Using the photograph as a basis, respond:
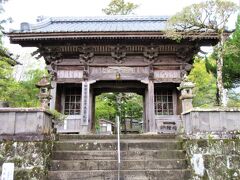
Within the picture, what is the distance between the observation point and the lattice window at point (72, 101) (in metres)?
12.5

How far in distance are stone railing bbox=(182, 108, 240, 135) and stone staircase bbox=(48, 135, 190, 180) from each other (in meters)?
0.81

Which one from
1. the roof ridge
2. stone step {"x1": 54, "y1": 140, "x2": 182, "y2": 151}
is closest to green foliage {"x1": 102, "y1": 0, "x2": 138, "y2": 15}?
the roof ridge

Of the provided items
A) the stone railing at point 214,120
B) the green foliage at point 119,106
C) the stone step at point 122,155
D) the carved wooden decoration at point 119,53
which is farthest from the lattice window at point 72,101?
the green foliage at point 119,106

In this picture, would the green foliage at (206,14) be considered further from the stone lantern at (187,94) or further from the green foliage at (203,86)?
the green foliage at (203,86)

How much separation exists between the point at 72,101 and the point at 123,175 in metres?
7.17

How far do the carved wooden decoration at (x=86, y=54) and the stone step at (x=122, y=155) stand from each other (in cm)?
583

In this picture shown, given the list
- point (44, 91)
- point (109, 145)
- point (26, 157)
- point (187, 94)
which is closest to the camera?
point (26, 157)

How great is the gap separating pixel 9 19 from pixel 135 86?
21.1 feet

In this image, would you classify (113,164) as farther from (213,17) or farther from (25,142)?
(213,17)

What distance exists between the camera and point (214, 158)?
6.19m

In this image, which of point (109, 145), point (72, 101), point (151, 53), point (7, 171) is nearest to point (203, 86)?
point (151, 53)

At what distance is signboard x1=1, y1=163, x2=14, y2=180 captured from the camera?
5770 mm

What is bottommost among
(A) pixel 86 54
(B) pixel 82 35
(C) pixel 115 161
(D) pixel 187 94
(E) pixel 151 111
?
→ (C) pixel 115 161

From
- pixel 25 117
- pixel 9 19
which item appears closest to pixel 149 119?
pixel 25 117
